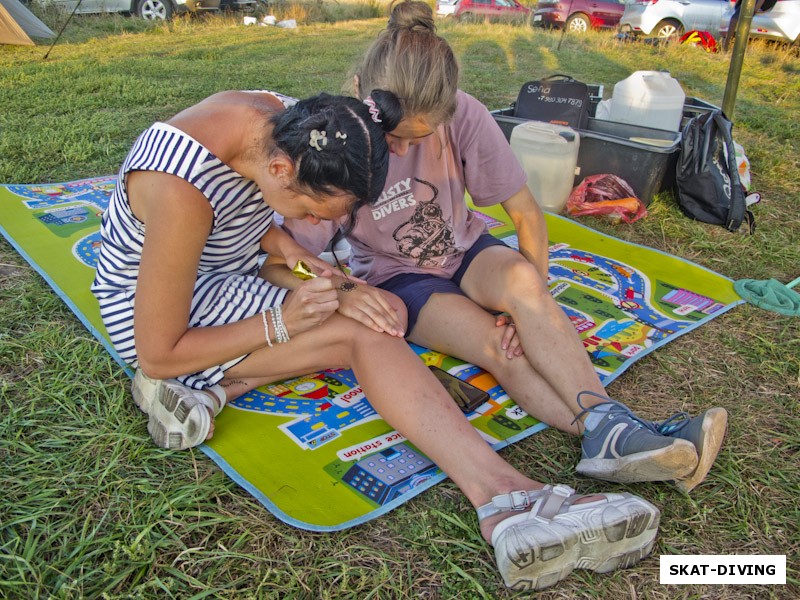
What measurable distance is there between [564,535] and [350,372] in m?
0.97

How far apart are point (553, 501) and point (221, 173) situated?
106cm

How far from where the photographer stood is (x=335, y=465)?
1695 mm

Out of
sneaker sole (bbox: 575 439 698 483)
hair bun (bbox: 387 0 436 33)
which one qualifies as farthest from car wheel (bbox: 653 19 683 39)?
sneaker sole (bbox: 575 439 698 483)

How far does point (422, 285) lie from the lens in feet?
6.74

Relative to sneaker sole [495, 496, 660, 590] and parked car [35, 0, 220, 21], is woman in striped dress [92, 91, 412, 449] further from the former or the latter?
parked car [35, 0, 220, 21]

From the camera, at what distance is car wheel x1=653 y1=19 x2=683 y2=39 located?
982 cm

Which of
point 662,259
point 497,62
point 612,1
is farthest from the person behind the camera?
point 612,1

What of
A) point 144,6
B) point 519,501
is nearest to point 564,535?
point 519,501

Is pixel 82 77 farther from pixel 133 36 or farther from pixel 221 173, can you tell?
pixel 221 173

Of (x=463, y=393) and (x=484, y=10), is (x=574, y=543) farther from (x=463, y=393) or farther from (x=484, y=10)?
(x=484, y=10)

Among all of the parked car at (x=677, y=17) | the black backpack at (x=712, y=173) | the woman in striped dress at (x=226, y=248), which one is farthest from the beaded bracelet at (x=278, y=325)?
the parked car at (x=677, y=17)

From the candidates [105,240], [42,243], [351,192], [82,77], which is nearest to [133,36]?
[82,77]

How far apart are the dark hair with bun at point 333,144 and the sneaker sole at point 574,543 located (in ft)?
2.67

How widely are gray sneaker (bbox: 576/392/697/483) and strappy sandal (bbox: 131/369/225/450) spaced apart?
3.26ft
